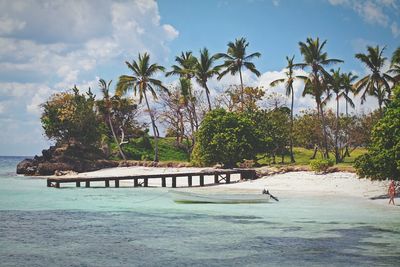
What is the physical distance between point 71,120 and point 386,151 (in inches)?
1818

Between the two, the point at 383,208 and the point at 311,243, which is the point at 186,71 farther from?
the point at 311,243

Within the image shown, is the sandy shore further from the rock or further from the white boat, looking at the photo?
the rock

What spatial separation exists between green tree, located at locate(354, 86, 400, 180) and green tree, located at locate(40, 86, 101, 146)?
1730 inches

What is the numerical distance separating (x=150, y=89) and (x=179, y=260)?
4865 centimetres

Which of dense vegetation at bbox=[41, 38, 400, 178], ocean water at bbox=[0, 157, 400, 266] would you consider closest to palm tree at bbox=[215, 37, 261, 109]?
dense vegetation at bbox=[41, 38, 400, 178]

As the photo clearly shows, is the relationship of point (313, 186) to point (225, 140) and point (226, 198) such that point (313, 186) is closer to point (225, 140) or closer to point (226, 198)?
point (226, 198)

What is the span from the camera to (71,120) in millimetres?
65312

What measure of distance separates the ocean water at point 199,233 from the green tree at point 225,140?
59.6 feet

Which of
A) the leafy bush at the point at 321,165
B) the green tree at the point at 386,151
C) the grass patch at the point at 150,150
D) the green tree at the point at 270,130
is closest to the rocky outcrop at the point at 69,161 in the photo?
the grass patch at the point at 150,150

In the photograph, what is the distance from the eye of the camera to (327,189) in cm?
3741

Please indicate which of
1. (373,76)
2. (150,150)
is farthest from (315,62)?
(150,150)

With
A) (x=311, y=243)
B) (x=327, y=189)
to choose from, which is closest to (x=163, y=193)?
(x=327, y=189)

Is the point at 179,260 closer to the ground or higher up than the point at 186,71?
closer to the ground

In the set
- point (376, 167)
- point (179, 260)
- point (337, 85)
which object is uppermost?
point (337, 85)
